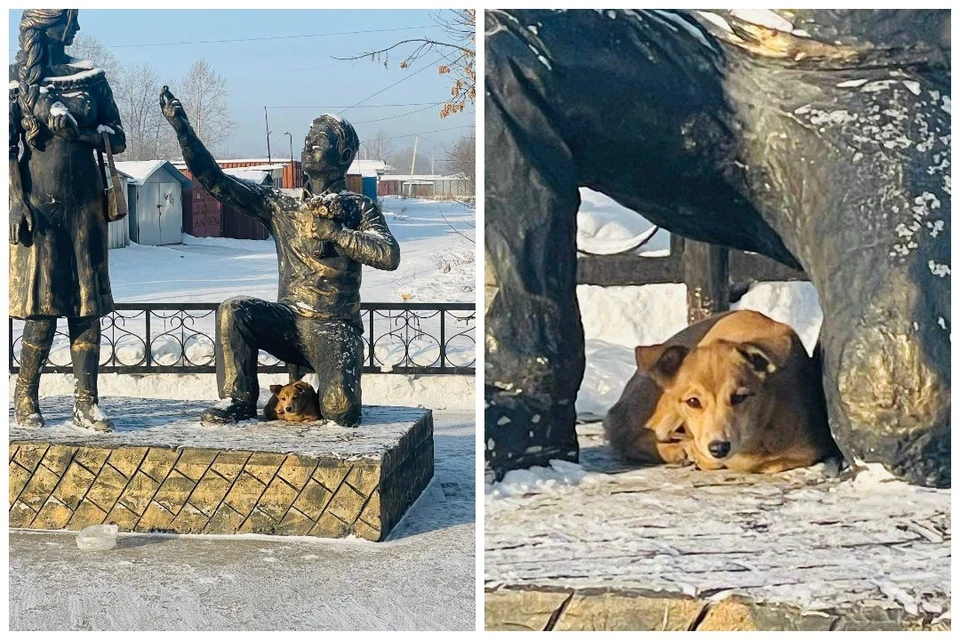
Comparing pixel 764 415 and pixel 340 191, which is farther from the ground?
pixel 340 191

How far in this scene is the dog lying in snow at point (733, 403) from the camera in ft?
9.98

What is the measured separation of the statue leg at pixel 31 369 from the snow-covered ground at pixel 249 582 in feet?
1.51

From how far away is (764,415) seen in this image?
3070mm

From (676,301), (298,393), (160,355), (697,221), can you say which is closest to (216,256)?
(160,355)

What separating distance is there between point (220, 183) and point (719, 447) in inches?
85.5

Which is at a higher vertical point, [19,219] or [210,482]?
[19,219]

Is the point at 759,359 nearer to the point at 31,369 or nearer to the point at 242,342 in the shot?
the point at 242,342

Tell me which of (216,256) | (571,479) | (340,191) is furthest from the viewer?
(216,256)

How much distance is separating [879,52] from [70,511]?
290 cm

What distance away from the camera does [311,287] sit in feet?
13.8

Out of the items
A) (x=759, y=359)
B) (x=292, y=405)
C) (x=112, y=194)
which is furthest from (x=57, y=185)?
(x=759, y=359)

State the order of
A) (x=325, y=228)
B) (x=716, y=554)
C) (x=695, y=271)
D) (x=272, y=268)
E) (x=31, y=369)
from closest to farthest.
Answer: (x=716, y=554)
(x=325, y=228)
(x=31, y=369)
(x=695, y=271)
(x=272, y=268)

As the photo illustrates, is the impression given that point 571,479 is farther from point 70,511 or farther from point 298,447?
point 70,511

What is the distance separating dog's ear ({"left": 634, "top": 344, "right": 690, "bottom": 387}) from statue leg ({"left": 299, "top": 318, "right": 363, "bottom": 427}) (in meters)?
1.35
